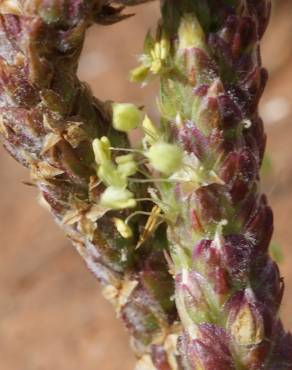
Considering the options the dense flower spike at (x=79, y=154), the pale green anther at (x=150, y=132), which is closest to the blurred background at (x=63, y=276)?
the dense flower spike at (x=79, y=154)

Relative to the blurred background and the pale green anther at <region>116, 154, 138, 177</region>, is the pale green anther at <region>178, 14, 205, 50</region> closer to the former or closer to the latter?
the pale green anther at <region>116, 154, 138, 177</region>

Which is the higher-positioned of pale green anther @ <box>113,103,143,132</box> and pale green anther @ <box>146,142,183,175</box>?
pale green anther @ <box>113,103,143,132</box>

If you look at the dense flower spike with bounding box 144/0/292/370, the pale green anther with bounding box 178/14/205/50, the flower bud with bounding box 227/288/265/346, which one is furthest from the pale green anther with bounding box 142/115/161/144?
the flower bud with bounding box 227/288/265/346

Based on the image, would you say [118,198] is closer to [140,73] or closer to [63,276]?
[140,73]

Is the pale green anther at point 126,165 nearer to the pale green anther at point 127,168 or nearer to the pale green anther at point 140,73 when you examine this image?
the pale green anther at point 127,168

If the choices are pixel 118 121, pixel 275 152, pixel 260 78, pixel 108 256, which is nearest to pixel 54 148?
pixel 118 121

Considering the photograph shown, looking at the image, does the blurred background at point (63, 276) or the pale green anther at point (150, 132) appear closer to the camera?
the pale green anther at point (150, 132)

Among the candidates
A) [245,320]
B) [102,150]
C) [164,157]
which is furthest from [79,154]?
[245,320]
